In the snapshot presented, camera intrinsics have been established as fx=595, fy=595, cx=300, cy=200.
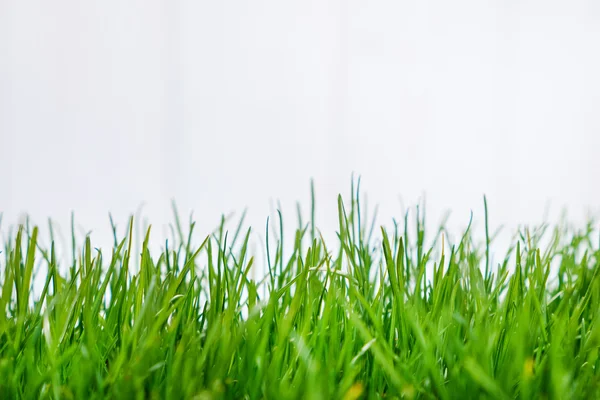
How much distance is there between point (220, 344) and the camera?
46 centimetres

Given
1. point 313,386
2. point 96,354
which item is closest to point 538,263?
point 313,386

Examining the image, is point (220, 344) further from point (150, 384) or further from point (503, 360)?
point (503, 360)

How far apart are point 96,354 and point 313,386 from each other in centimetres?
21

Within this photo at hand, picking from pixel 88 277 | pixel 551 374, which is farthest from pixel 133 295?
pixel 551 374

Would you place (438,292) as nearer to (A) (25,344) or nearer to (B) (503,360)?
(B) (503,360)

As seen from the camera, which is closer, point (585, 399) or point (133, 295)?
point (585, 399)

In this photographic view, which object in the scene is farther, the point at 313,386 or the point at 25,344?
the point at 25,344

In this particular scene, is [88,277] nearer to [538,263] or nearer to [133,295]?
[133,295]

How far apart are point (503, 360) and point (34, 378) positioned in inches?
14.6

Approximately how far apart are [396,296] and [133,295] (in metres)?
0.25

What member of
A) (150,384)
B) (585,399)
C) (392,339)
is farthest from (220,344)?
(585,399)

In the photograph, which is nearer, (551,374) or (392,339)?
(551,374)

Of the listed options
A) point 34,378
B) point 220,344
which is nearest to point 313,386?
point 220,344

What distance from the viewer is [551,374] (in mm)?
399
